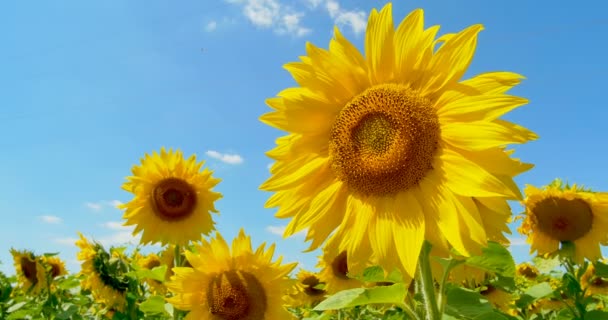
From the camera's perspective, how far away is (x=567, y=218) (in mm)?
7398

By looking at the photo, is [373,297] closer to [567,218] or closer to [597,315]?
[597,315]

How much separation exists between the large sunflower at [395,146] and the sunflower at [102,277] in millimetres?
5160

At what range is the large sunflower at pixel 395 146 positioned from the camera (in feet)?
8.53

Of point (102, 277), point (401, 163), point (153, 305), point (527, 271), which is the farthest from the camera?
point (527, 271)

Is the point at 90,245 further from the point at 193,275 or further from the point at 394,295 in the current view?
the point at 394,295

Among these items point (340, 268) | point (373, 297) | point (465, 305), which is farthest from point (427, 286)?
point (340, 268)

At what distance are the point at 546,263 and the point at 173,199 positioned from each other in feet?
18.2

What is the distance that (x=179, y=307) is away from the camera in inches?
221

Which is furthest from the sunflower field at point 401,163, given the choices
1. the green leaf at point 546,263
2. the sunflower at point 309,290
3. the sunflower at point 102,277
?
the sunflower at point 309,290

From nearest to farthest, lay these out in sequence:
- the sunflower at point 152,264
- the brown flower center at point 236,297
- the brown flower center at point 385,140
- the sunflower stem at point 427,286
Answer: the sunflower stem at point 427,286 < the brown flower center at point 385,140 < the brown flower center at point 236,297 < the sunflower at point 152,264

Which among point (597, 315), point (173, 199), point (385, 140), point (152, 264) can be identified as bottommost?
point (597, 315)

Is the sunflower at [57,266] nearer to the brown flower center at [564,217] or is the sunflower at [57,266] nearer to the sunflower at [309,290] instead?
the sunflower at [309,290]

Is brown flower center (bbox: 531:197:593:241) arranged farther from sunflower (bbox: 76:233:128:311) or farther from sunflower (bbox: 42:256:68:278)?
sunflower (bbox: 42:256:68:278)

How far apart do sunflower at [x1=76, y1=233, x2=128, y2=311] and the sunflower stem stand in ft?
18.5
